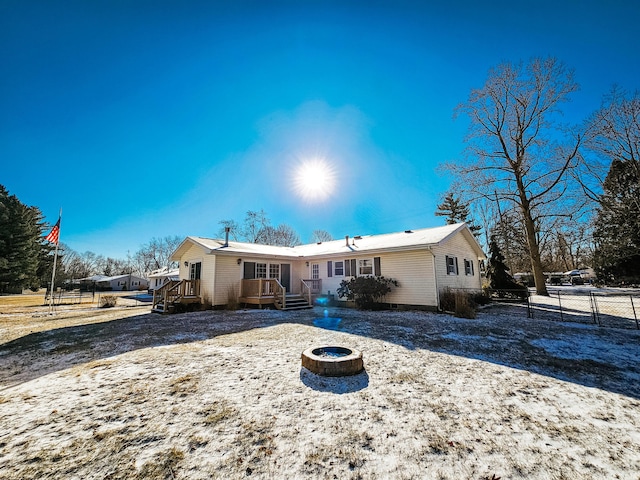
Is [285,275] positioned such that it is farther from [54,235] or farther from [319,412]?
[319,412]

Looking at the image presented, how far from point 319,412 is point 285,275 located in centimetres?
1305

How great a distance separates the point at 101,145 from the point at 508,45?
18.9m

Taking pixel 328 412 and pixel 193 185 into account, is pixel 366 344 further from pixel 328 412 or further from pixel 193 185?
pixel 193 185

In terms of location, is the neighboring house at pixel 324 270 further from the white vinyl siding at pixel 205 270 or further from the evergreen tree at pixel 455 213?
the evergreen tree at pixel 455 213

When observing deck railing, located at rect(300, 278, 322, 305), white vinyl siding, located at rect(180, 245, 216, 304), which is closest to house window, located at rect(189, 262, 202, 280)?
white vinyl siding, located at rect(180, 245, 216, 304)

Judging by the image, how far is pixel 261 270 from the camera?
1498cm

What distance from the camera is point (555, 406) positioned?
325cm

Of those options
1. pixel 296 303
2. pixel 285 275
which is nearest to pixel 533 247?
pixel 296 303

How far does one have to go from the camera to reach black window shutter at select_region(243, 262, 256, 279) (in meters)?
14.3

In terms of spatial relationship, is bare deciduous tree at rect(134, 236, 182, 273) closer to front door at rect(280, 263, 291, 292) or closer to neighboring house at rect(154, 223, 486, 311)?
neighboring house at rect(154, 223, 486, 311)

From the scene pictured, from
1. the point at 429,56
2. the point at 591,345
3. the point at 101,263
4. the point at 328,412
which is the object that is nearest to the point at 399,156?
the point at 429,56

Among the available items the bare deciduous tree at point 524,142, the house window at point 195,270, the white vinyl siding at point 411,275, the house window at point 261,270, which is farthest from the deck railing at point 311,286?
the bare deciduous tree at point 524,142

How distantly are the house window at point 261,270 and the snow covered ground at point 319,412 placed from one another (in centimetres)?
869

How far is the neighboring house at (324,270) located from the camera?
12.0 m
